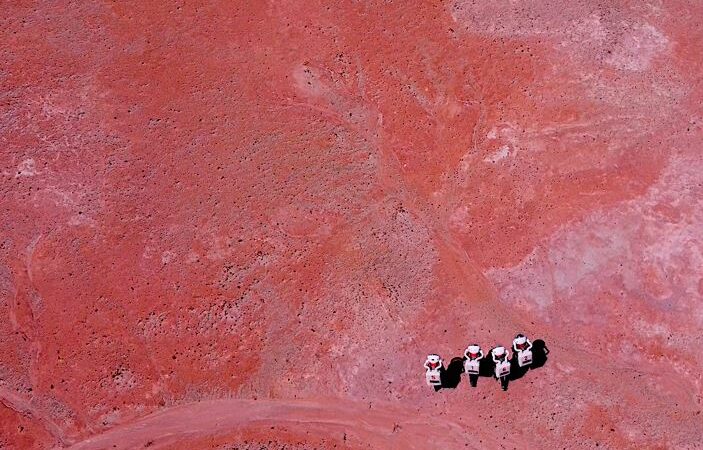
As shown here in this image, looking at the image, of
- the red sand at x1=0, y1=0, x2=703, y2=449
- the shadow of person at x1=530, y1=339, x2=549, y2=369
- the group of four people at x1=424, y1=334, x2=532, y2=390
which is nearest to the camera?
the group of four people at x1=424, y1=334, x2=532, y2=390

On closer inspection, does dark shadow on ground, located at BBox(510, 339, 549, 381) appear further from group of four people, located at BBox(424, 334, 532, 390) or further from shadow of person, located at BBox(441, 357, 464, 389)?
shadow of person, located at BBox(441, 357, 464, 389)

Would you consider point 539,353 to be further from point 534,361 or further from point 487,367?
point 487,367

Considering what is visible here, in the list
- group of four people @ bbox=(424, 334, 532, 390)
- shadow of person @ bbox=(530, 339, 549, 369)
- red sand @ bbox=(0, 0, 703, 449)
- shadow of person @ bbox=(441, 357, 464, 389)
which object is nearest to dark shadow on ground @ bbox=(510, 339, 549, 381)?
shadow of person @ bbox=(530, 339, 549, 369)

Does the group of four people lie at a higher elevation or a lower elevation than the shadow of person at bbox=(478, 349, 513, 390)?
higher

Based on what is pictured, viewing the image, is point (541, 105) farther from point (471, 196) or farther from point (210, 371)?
point (210, 371)

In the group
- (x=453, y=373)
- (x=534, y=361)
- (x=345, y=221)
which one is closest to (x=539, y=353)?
(x=534, y=361)

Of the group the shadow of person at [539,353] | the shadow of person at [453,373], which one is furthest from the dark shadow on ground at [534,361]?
the shadow of person at [453,373]

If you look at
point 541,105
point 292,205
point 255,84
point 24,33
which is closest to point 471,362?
point 292,205
